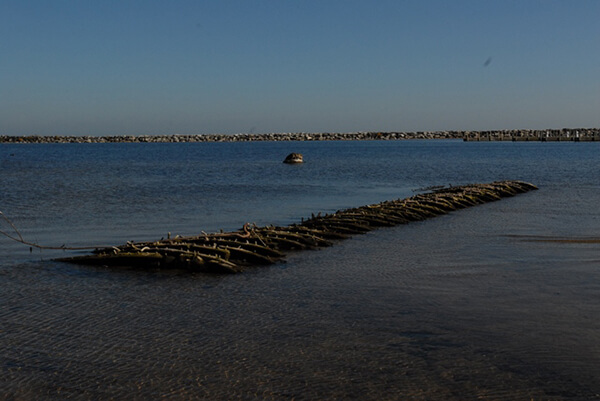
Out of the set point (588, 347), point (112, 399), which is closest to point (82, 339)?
point (112, 399)

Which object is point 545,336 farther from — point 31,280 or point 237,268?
point 31,280

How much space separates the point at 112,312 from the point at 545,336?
9.24 meters

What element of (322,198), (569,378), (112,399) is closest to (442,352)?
(569,378)

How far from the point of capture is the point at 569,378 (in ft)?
32.9

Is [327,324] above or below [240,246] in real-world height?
below

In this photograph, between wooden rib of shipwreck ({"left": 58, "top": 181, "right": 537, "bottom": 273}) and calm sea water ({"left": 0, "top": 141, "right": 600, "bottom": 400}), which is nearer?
calm sea water ({"left": 0, "top": 141, "right": 600, "bottom": 400})

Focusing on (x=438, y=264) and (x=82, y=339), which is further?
(x=438, y=264)

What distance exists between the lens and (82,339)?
12.0m

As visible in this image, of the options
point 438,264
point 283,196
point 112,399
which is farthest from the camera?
point 283,196

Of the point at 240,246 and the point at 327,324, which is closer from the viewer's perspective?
the point at 327,324

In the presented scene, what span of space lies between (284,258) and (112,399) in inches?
450

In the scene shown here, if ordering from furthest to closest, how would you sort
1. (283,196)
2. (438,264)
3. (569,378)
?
(283,196), (438,264), (569,378)

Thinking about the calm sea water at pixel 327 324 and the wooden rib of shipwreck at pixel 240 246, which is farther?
the wooden rib of shipwreck at pixel 240 246

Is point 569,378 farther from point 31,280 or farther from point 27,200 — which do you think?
point 27,200
